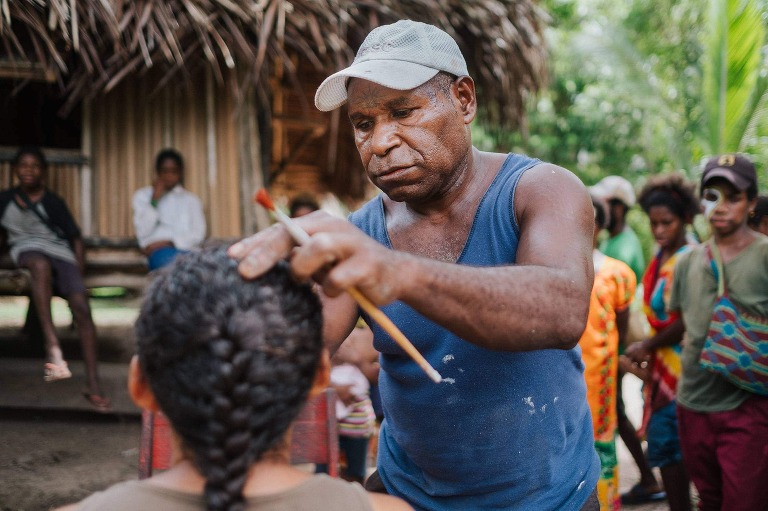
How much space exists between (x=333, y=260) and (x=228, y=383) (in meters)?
0.25

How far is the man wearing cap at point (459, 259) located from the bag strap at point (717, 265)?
2067mm

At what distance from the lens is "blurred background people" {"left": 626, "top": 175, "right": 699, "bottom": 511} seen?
4562 mm

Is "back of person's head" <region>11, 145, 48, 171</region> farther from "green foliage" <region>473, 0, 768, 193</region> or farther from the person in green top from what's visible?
"green foliage" <region>473, 0, 768, 193</region>

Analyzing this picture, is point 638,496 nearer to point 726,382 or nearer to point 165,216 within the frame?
point 726,382

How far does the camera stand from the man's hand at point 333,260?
1212mm

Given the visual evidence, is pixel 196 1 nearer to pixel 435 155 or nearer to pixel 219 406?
pixel 435 155

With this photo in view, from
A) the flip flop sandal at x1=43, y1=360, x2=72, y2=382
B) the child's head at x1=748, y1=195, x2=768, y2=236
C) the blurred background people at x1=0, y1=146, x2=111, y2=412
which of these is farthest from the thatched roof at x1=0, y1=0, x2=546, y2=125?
the child's head at x1=748, y1=195, x2=768, y2=236

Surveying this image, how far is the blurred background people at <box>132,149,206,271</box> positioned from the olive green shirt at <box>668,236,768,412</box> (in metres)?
3.85

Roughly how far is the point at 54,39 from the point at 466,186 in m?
4.53

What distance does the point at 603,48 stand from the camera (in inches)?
415

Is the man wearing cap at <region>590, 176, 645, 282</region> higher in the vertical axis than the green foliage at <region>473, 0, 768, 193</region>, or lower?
lower

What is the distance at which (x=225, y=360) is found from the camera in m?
1.19

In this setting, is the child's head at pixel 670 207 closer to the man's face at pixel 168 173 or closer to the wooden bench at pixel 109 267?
the man's face at pixel 168 173

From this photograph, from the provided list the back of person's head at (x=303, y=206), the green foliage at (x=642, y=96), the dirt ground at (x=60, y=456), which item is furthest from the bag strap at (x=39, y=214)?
the green foliage at (x=642, y=96)
